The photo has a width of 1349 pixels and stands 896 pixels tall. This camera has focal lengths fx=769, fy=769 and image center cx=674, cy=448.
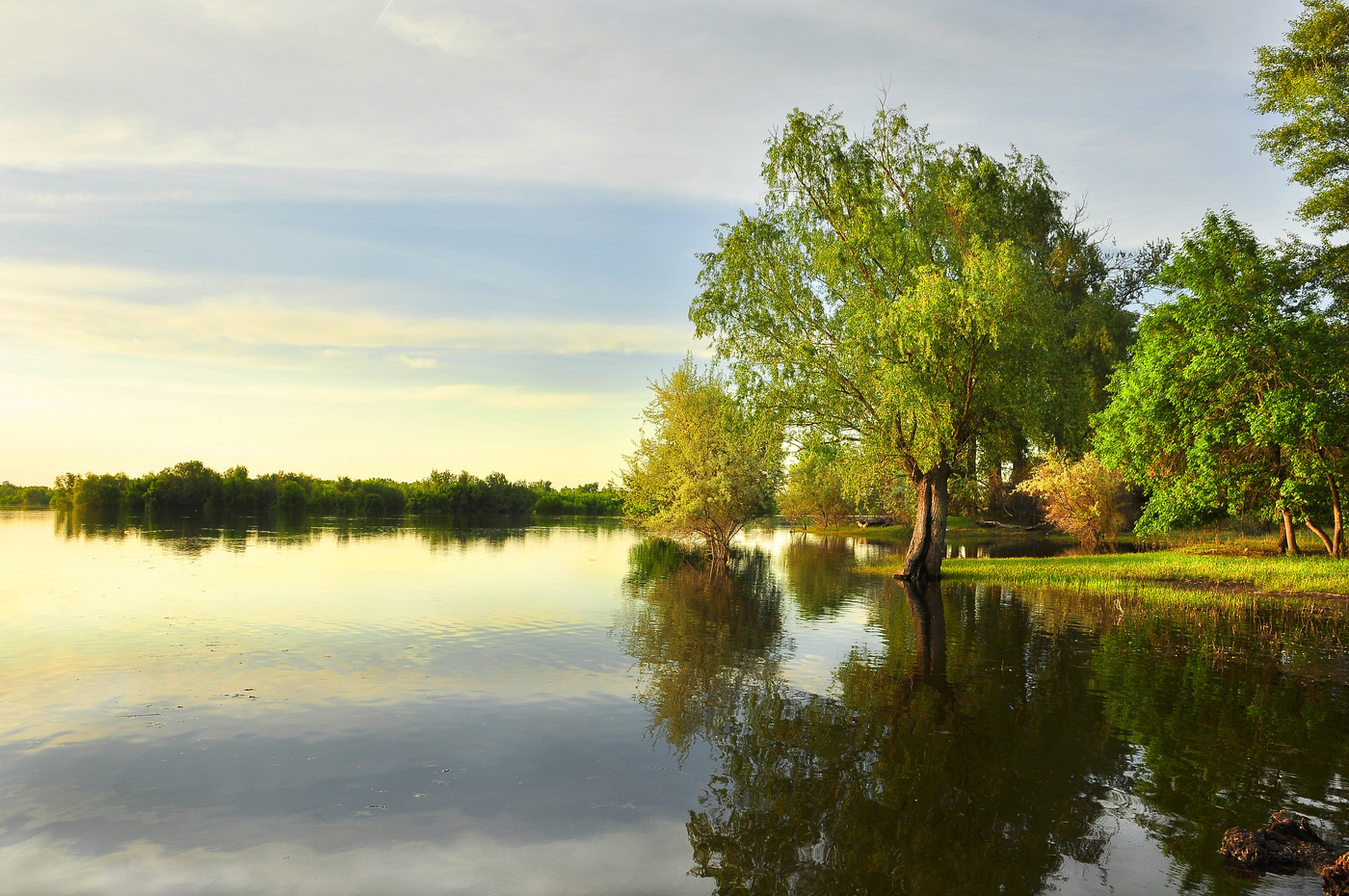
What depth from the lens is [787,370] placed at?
33125 mm

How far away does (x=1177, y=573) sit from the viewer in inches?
1201

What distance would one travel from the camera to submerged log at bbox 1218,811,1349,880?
772cm

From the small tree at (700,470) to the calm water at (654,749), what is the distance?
15572mm

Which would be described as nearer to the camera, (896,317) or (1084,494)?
(896,317)

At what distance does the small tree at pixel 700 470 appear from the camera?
130 ft

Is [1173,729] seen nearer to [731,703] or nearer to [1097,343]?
[731,703]

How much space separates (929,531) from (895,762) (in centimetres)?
2447

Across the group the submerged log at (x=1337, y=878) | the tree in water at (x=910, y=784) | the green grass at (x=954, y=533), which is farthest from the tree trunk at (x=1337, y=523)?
the submerged log at (x=1337, y=878)

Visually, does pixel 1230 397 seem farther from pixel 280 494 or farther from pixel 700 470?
pixel 280 494

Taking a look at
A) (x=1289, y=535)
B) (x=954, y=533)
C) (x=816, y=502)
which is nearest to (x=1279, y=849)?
(x=1289, y=535)

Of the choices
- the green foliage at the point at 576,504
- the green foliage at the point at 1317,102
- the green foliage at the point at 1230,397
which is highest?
the green foliage at the point at 1317,102

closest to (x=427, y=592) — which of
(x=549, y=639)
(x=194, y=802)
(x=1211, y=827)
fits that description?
(x=549, y=639)

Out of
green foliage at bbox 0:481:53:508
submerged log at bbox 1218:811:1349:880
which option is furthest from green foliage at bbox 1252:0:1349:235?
green foliage at bbox 0:481:53:508

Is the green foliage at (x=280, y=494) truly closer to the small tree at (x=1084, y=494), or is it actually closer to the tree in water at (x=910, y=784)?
the small tree at (x=1084, y=494)
